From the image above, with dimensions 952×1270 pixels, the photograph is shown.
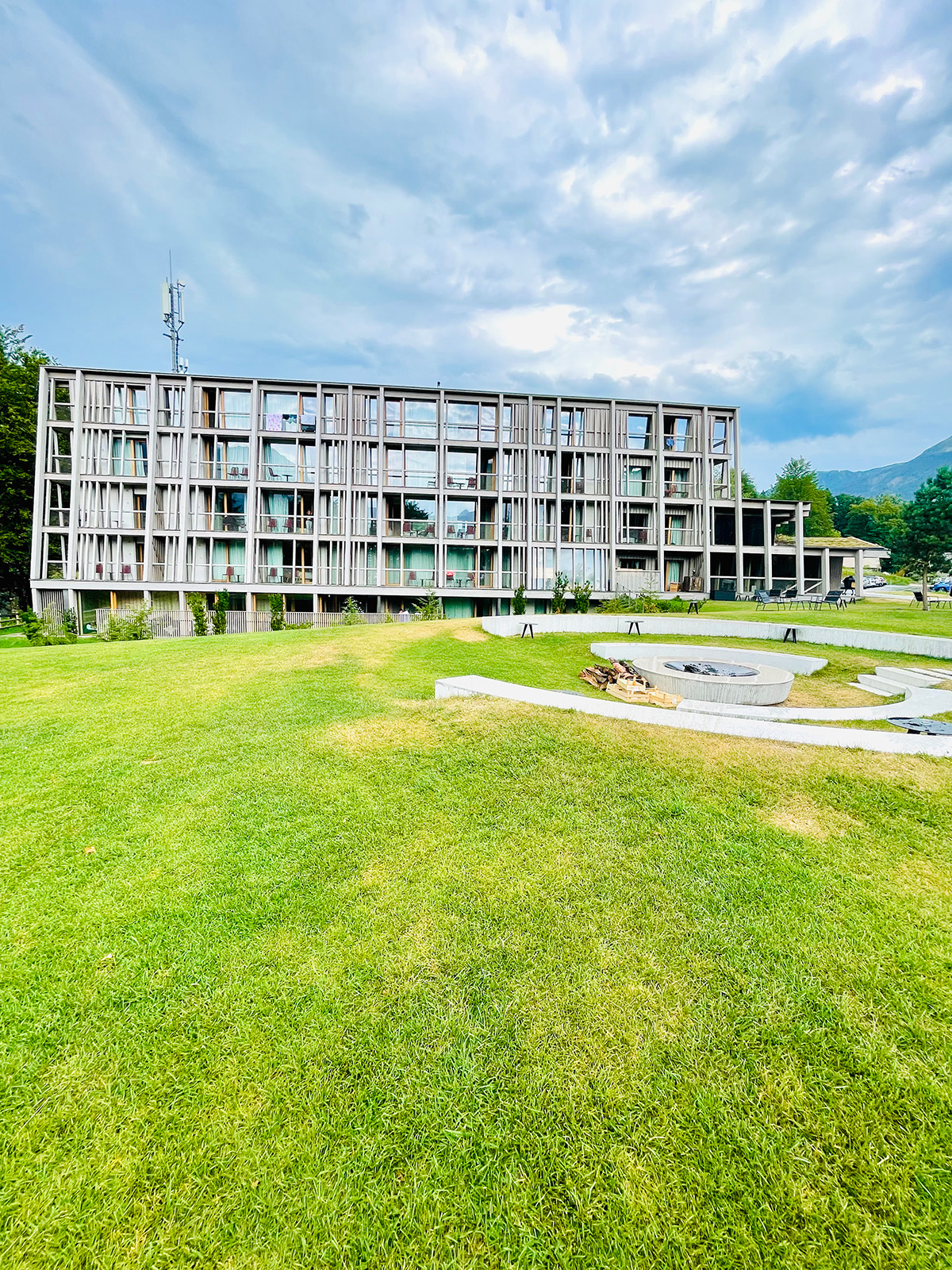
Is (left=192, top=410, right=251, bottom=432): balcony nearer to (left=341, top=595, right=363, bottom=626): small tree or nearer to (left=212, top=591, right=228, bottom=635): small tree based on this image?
(left=212, top=591, right=228, bottom=635): small tree

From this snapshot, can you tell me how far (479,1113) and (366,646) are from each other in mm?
11652

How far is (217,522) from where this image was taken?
96.3 ft

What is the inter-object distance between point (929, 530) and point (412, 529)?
99.2ft

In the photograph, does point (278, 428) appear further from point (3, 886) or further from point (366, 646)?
point (3, 886)

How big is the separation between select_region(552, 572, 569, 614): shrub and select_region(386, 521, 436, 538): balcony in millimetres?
7494

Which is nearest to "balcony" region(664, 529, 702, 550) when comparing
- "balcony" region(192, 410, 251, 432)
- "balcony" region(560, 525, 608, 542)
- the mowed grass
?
"balcony" region(560, 525, 608, 542)

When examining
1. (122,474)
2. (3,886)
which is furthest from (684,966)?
(122,474)

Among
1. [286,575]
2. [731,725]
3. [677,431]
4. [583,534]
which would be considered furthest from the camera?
[677,431]

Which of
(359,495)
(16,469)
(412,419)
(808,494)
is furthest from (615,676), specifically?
(808,494)

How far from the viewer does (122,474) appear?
28688 mm

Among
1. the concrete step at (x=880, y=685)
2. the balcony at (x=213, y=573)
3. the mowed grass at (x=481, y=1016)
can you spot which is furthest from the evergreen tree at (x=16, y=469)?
the concrete step at (x=880, y=685)

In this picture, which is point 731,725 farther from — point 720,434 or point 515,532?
point 720,434

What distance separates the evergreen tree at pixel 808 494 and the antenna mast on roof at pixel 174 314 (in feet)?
203

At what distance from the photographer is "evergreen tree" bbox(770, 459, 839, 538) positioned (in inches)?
2426
